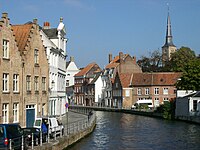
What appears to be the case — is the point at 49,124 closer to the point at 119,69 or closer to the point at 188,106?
the point at 188,106

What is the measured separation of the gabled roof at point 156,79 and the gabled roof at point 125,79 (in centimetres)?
154

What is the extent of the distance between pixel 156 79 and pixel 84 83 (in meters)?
34.7

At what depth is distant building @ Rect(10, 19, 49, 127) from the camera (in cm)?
3467

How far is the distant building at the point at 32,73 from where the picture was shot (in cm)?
3467

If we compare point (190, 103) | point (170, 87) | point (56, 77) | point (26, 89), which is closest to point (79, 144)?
point (26, 89)

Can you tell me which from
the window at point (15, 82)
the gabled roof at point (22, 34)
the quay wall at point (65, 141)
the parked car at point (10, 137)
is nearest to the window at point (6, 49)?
the window at point (15, 82)

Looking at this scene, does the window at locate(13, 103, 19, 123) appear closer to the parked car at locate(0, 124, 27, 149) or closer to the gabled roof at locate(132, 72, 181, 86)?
the parked car at locate(0, 124, 27, 149)

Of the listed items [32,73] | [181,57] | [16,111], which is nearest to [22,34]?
[32,73]

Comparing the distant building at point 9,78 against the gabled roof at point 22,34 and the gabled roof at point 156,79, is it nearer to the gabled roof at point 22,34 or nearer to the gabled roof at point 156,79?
the gabled roof at point 22,34

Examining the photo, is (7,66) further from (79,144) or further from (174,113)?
(174,113)

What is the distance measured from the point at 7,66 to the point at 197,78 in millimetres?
39299

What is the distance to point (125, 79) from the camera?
299 feet

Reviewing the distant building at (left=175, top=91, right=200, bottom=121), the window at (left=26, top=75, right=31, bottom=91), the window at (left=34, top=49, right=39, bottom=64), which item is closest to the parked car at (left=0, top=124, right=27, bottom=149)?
the window at (left=26, top=75, right=31, bottom=91)

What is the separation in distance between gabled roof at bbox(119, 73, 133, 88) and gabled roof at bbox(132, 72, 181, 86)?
154 centimetres
